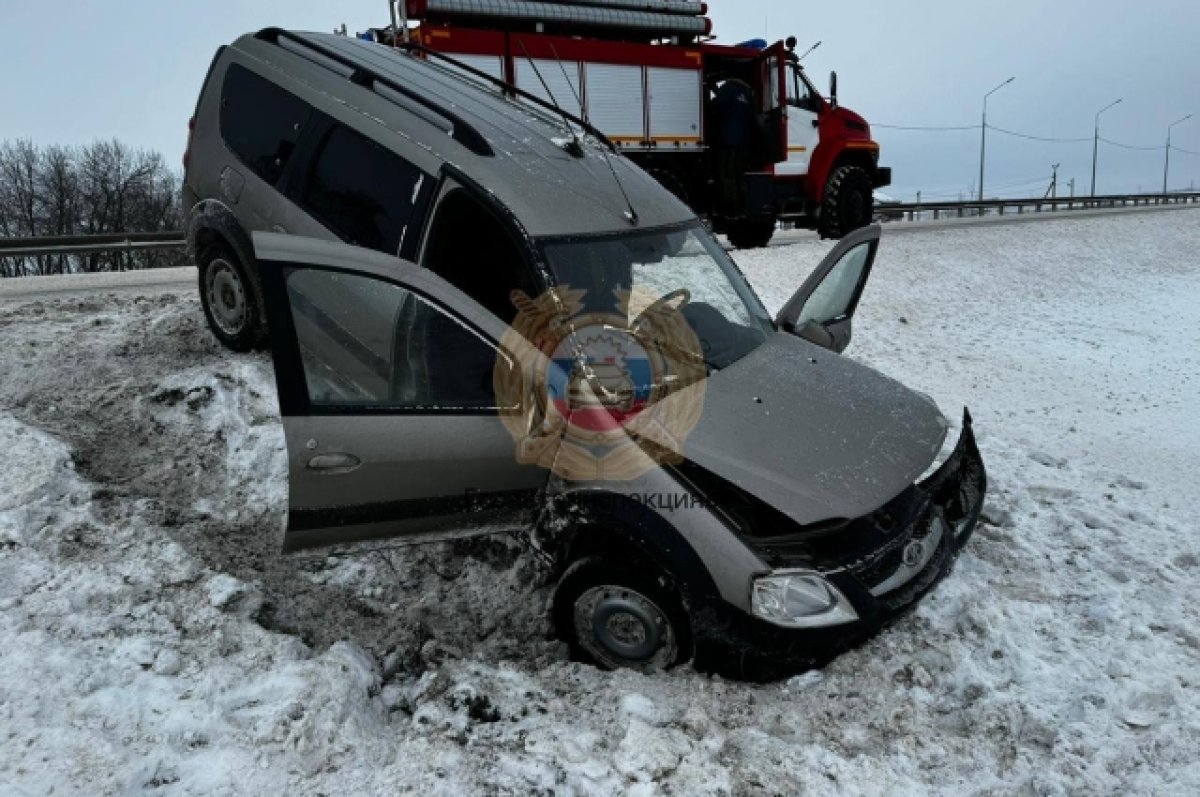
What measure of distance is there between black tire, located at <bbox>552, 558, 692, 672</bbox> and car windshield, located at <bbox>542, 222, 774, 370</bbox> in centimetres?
113

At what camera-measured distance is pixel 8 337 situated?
6.58 metres

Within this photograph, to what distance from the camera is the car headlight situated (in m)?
3.06

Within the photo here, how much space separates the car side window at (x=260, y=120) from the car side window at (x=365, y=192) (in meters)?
0.36

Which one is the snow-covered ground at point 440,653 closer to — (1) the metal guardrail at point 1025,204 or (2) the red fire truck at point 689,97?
(2) the red fire truck at point 689,97

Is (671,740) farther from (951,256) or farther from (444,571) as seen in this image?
(951,256)

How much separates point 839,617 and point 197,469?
3899mm

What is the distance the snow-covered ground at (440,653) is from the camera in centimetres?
290

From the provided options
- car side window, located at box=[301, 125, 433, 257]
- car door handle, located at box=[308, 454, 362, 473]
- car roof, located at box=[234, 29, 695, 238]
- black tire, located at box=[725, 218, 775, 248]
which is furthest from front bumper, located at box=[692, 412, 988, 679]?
black tire, located at box=[725, 218, 775, 248]

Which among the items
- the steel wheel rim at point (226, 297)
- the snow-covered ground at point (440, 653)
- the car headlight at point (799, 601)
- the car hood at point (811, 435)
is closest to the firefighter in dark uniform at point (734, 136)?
the snow-covered ground at point (440, 653)

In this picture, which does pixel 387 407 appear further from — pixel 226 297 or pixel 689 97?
pixel 689 97

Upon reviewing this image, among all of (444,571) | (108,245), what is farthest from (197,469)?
(108,245)

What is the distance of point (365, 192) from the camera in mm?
4750

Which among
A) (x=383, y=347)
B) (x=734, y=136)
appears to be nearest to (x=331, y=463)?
(x=383, y=347)

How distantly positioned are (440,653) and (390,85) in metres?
3.33
